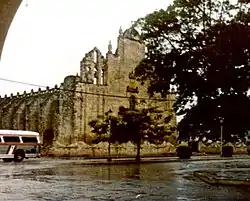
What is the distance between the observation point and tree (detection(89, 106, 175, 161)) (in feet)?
125

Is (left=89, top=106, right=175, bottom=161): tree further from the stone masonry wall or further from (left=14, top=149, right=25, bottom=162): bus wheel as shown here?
the stone masonry wall

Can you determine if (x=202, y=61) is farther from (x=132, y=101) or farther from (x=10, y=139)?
(x=132, y=101)

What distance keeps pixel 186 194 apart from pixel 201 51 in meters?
9.52

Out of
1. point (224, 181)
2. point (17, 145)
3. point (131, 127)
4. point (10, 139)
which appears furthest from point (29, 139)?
point (224, 181)

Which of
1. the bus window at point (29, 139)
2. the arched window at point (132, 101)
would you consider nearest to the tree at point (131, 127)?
the bus window at point (29, 139)

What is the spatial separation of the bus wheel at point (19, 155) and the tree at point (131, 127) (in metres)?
6.45

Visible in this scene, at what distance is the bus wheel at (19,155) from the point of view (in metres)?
34.9

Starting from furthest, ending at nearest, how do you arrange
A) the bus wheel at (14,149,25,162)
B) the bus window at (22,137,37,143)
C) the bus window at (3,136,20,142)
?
the bus window at (22,137,37,143)
the bus wheel at (14,149,25,162)
the bus window at (3,136,20,142)

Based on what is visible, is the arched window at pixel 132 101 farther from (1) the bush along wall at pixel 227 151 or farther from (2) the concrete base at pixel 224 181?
(2) the concrete base at pixel 224 181

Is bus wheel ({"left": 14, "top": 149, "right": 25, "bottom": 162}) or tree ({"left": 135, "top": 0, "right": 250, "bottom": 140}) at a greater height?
tree ({"left": 135, "top": 0, "right": 250, "bottom": 140})

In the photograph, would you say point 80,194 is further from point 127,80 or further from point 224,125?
point 127,80

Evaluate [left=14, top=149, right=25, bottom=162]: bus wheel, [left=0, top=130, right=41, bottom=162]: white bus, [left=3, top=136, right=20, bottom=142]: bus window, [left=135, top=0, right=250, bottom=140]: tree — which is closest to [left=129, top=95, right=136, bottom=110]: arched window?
[left=0, top=130, right=41, bottom=162]: white bus

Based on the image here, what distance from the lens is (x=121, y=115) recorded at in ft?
126

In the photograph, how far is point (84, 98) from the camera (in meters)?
51.5
